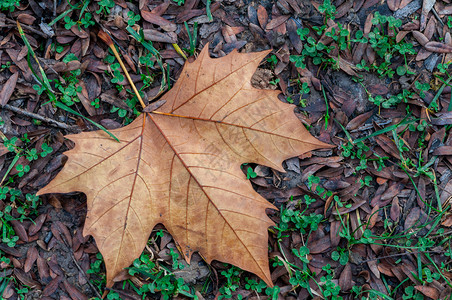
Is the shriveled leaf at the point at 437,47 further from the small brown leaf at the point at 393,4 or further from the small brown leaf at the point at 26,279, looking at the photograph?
the small brown leaf at the point at 26,279

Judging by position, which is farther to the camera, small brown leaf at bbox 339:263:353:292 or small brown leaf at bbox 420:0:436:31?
small brown leaf at bbox 420:0:436:31

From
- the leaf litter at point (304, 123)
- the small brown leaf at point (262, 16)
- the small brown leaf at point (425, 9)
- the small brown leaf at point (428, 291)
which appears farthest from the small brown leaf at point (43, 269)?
the small brown leaf at point (425, 9)

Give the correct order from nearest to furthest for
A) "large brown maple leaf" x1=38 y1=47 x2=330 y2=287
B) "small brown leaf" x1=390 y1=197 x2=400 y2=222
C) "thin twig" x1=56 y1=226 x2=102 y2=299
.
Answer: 1. "large brown maple leaf" x1=38 y1=47 x2=330 y2=287
2. "thin twig" x1=56 y1=226 x2=102 y2=299
3. "small brown leaf" x1=390 y1=197 x2=400 y2=222

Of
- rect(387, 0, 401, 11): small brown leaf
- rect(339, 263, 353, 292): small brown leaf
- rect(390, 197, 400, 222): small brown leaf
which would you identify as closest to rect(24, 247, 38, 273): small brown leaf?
rect(339, 263, 353, 292): small brown leaf

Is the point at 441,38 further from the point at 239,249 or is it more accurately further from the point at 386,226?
the point at 239,249

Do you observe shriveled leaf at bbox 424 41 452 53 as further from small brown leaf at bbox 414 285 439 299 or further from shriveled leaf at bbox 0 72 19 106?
shriveled leaf at bbox 0 72 19 106

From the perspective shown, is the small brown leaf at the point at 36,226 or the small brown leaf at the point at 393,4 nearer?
the small brown leaf at the point at 36,226

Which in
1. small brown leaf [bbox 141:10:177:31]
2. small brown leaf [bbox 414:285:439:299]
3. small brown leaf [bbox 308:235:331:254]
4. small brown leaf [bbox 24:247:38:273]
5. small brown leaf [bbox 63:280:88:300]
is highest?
small brown leaf [bbox 141:10:177:31]

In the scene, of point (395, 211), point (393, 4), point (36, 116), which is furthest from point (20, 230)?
point (393, 4)

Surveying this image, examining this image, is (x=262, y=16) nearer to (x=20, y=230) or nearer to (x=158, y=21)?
(x=158, y=21)
